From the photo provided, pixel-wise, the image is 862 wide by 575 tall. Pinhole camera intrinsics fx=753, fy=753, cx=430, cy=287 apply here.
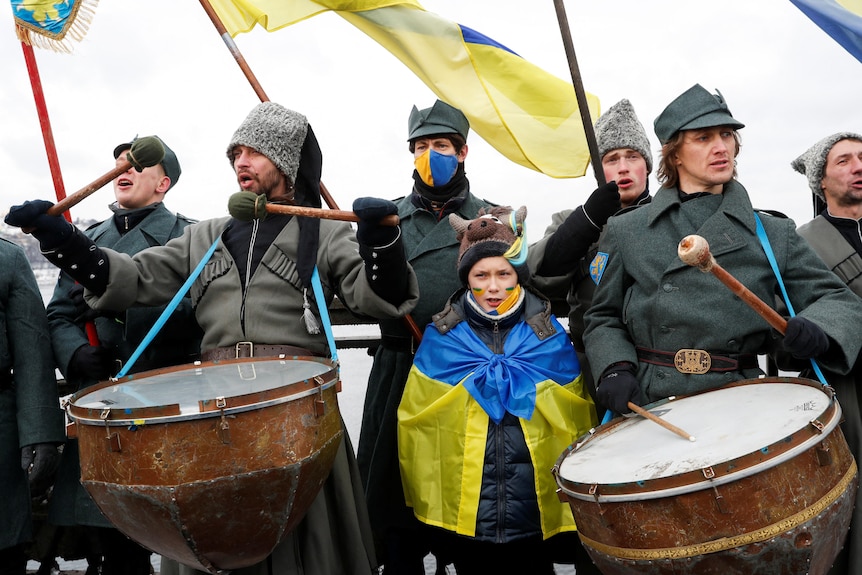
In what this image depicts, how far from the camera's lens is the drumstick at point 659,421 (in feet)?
7.69

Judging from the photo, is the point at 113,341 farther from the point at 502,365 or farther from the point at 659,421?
the point at 659,421

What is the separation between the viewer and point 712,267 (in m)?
2.34

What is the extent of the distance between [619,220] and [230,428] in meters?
1.78

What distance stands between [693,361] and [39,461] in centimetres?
277

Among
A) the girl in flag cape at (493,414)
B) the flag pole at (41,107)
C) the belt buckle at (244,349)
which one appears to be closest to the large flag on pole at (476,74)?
the girl in flag cape at (493,414)

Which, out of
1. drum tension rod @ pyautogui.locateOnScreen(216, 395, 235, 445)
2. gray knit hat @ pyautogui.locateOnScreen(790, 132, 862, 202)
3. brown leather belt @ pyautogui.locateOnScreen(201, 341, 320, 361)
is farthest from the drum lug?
gray knit hat @ pyautogui.locateOnScreen(790, 132, 862, 202)

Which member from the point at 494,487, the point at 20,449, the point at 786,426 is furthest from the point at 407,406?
the point at 20,449

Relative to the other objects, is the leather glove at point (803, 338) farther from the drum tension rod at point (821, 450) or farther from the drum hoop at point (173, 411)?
the drum hoop at point (173, 411)

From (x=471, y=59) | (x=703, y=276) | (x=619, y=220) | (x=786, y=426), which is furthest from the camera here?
(x=471, y=59)

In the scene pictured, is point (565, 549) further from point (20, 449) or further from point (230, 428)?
point (20, 449)

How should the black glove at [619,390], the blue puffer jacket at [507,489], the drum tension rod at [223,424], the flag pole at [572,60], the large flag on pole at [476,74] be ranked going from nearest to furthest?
1. the drum tension rod at [223,424]
2. the black glove at [619,390]
3. the blue puffer jacket at [507,489]
4. the flag pole at [572,60]
5. the large flag on pole at [476,74]

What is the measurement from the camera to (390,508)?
3.46m

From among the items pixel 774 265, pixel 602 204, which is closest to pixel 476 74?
pixel 602 204

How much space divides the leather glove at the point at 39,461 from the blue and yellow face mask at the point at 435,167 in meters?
2.15
